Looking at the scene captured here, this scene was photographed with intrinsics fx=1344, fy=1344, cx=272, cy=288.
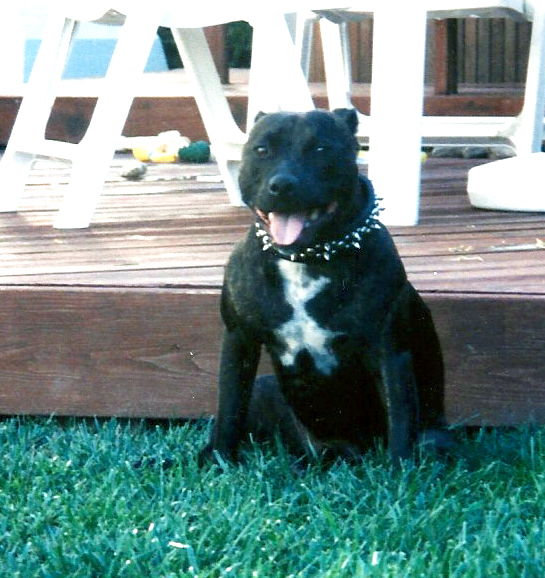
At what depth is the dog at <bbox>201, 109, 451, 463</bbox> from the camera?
2580mm

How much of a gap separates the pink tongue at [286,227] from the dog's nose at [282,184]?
0.25ft

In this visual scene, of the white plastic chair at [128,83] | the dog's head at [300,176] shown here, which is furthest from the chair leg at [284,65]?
the dog's head at [300,176]

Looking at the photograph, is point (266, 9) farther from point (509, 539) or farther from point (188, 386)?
point (509, 539)

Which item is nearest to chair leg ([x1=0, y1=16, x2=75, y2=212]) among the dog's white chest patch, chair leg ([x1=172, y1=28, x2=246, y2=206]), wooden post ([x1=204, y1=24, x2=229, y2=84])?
chair leg ([x1=172, y1=28, x2=246, y2=206])

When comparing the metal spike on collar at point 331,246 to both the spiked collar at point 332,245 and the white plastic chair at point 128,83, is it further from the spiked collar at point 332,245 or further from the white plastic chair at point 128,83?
the white plastic chair at point 128,83

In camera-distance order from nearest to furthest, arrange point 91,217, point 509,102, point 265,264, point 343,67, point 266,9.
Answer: point 265,264 → point 266,9 → point 91,217 → point 343,67 → point 509,102

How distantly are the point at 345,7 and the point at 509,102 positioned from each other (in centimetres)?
345

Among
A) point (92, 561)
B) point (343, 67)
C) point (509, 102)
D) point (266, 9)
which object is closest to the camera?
point (92, 561)

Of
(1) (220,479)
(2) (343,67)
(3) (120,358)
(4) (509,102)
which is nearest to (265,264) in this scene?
(1) (220,479)

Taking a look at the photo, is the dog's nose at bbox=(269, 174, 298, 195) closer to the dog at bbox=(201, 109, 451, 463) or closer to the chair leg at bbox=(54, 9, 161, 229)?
the dog at bbox=(201, 109, 451, 463)

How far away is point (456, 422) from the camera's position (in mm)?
3117

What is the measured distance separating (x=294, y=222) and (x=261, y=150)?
0.58 ft

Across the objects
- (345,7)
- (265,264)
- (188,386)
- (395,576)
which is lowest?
(188,386)

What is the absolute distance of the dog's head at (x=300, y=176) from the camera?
2527 mm
